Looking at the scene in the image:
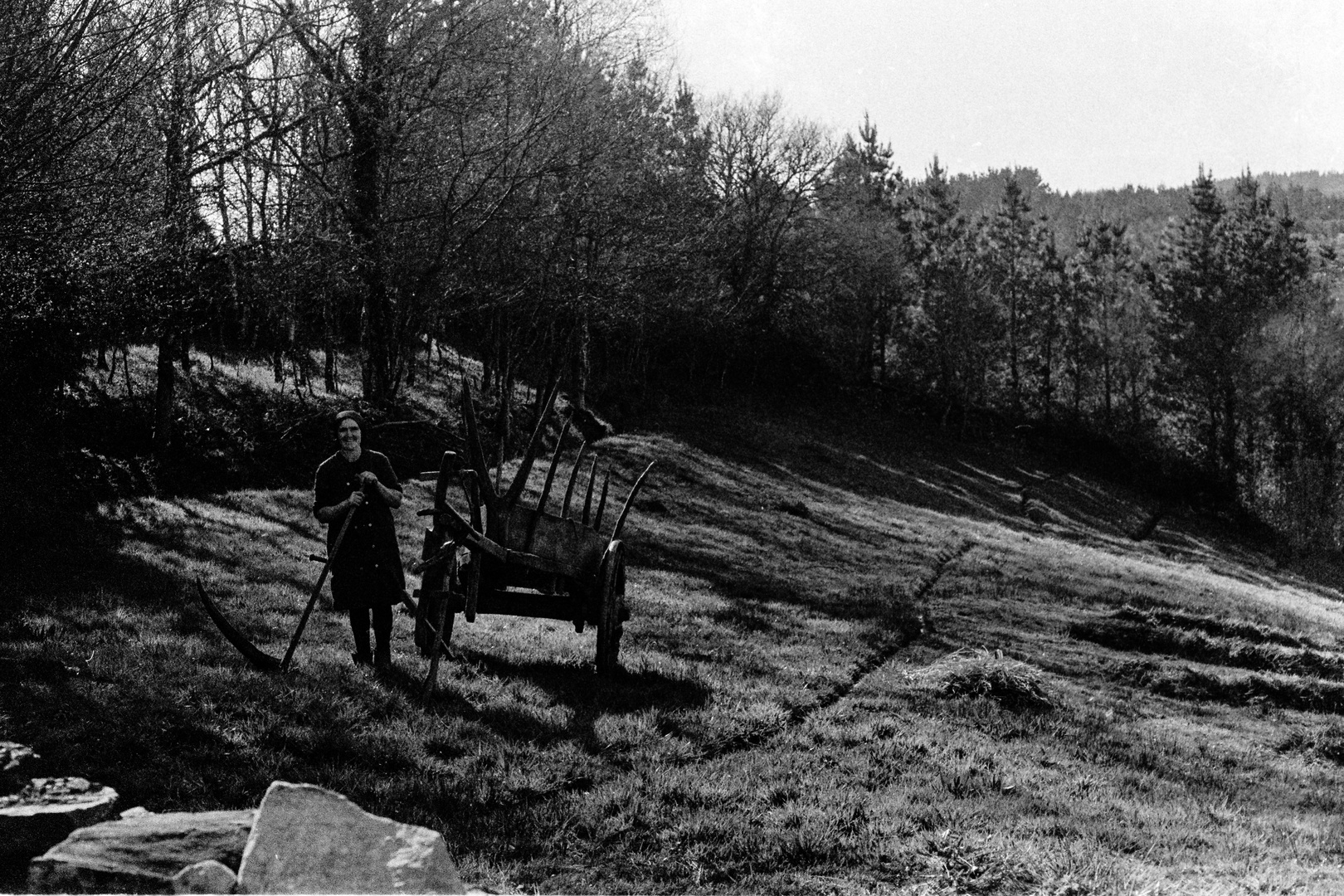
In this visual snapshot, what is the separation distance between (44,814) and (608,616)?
21.5ft

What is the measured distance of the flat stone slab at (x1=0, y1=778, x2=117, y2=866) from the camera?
205 inches

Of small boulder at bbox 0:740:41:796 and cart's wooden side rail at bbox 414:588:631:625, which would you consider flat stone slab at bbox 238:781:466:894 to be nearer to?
small boulder at bbox 0:740:41:796

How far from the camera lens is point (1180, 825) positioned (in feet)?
29.5

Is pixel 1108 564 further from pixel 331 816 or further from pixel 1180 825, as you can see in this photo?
pixel 331 816

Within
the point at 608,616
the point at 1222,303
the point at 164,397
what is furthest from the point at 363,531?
the point at 1222,303

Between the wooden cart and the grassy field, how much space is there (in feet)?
1.97

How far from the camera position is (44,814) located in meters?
5.35

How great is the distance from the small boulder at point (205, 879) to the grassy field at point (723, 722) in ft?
7.00

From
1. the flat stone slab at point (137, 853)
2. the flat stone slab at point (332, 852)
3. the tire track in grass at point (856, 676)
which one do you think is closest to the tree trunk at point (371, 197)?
the tire track in grass at point (856, 676)

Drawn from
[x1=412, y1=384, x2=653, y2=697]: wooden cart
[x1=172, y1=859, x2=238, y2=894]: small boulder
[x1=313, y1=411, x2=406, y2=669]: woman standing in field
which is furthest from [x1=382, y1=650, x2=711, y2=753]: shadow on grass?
[x1=172, y1=859, x2=238, y2=894]: small boulder

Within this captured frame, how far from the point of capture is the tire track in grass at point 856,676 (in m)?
9.78

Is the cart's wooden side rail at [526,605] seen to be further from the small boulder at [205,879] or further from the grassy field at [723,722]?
the small boulder at [205,879]

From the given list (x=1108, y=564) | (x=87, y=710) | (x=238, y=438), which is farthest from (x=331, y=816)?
(x=1108, y=564)

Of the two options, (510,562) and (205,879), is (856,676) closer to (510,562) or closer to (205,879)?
(510,562)
